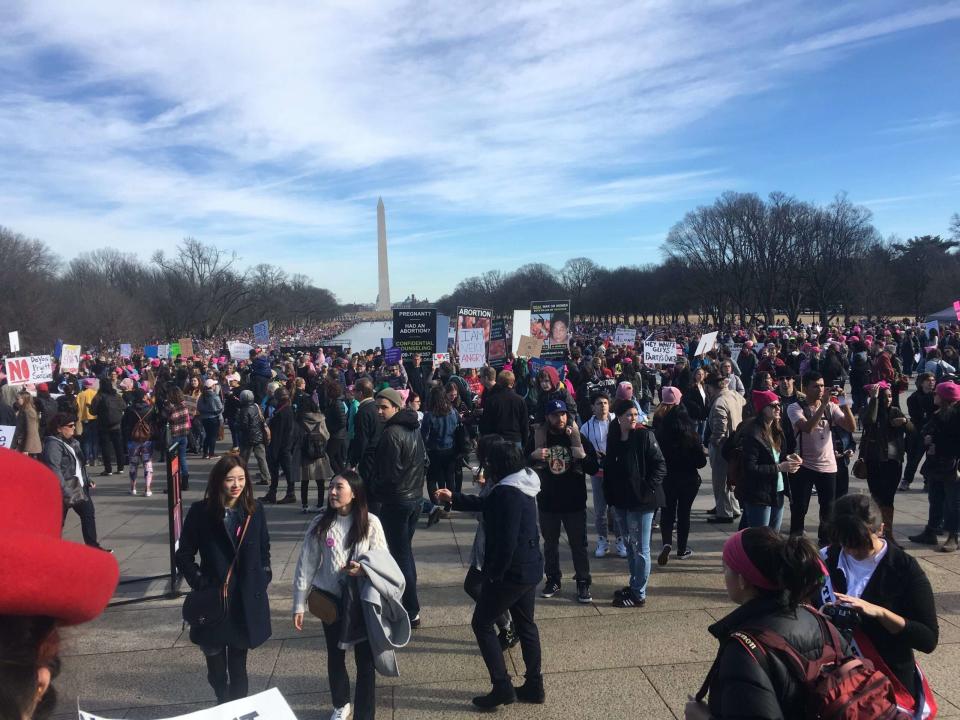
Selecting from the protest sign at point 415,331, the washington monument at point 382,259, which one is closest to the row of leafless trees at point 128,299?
the washington monument at point 382,259

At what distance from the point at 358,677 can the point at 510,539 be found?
1.20 m

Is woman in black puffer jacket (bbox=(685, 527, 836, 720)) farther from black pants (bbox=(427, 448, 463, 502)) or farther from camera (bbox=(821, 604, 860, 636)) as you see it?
black pants (bbox=(427, 448, 463, 502))

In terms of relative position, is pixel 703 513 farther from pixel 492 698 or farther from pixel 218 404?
pixel 218 404

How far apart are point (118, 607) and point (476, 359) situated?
1024cm

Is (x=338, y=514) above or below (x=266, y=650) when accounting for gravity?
above

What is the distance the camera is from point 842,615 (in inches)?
111

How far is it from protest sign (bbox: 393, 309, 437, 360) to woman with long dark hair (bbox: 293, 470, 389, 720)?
38.6 ft

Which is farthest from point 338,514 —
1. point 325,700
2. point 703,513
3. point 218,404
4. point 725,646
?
point 218,404

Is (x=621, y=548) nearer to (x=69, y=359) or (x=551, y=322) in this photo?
(x=551, y=322)

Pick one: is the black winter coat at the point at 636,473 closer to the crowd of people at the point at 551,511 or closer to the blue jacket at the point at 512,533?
the crowd of people at the point at 551,511

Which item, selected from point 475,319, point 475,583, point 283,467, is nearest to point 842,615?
point 475,583

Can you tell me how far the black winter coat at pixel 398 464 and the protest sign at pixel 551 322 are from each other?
10.7m

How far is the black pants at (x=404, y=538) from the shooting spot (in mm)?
5371

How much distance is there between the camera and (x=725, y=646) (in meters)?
2.14
